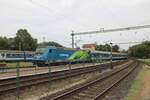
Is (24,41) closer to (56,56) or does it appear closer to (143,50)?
(56,56)

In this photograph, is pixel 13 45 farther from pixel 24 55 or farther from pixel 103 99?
pixel 103 99

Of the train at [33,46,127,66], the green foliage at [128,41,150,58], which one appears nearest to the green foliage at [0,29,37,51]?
the train at [33,46,127,66]

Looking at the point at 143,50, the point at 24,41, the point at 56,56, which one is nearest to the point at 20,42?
the point at 24,41

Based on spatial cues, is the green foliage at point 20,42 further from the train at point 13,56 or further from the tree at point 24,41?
the train at point 13,56

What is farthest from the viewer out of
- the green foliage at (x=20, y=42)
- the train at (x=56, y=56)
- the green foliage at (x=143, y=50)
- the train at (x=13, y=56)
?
the green foliage at (x=143, y=50)

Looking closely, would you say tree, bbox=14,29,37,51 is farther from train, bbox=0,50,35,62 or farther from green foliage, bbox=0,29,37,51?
train, bbox=0,50,35,62

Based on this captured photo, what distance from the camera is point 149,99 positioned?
30.7ft

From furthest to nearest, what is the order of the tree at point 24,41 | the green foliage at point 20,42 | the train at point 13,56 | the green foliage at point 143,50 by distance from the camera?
the green foliage at point 143,50 < the tree at point 24,41 < the green foliage at point 20,42 < the train at point 13,56

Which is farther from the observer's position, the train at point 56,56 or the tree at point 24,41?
the tree at point 24,41

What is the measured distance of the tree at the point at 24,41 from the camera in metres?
78.5

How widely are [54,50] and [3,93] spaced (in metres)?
20.1

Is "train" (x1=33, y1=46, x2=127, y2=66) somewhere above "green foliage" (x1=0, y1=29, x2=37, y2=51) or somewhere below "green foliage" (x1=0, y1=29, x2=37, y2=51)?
below

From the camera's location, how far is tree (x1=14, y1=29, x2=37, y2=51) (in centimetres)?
7850

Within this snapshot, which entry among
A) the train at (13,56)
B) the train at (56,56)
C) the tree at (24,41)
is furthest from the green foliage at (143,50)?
the train at (13,56)
